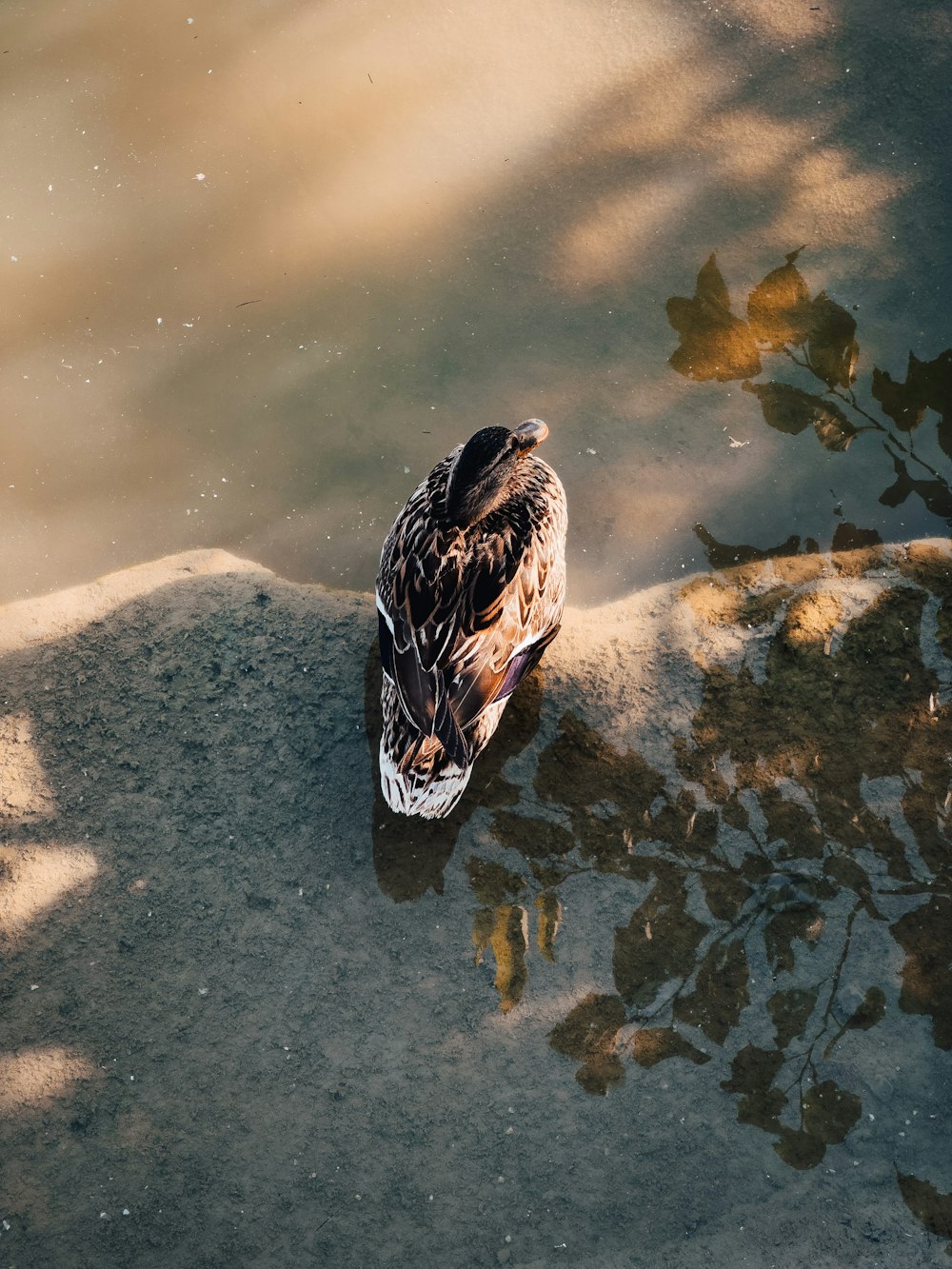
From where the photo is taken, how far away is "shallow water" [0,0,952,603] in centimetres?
371

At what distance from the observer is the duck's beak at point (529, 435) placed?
328 cm

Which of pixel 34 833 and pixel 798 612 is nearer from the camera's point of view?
pixel 34 833

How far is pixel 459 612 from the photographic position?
9.69 ft

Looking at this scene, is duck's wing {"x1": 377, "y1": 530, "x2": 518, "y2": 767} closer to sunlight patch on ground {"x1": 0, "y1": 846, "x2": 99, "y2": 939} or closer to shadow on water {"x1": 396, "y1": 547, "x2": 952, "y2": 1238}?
shadow on water {"x1": 396, "y1": 547, "x2": 952, "y2": 1238}

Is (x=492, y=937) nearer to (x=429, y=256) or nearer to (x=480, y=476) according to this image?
(x=480, y=476)

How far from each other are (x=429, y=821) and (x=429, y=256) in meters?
2.35

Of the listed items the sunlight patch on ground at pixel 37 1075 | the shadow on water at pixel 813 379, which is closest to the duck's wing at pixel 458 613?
the shadow on water at pixel 813 379

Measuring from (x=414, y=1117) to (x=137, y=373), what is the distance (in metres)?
2.95

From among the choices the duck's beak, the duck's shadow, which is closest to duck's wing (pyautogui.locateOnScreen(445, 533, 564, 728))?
A: the duck's shadow

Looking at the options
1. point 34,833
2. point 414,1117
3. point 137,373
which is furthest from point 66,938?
point 137,373

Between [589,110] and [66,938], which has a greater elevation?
[589,110]

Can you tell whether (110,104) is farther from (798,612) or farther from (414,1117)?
(414,1117)

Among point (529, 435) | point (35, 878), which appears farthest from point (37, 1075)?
point (529, 435)

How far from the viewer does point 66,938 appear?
3.05 metres
